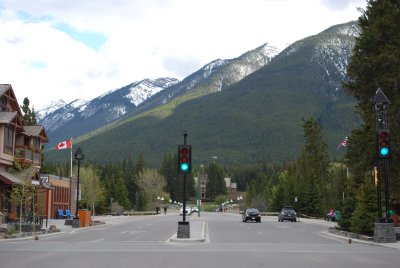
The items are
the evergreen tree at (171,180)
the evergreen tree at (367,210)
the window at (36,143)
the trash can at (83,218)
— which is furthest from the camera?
the evergreen tree at (171,180)

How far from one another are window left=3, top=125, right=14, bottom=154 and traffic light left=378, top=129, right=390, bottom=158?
31468 millimetres

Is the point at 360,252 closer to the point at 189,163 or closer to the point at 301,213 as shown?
the point at 189,163

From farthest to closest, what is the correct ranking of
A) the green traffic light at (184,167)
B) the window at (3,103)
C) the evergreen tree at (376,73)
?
1. the window at (3,103)
2. the evergreen tree at (376,73)
3. the green traffic light at (184,167)

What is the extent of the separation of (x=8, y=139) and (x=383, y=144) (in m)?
32.7

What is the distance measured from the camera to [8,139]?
160 ft

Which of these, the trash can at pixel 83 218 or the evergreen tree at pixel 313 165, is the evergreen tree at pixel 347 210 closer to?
the trash can at pixel 83 218

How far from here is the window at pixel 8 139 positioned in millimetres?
47719

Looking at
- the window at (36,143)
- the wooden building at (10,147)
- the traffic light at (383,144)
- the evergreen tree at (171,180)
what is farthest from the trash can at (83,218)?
the evergreen tree at (171,180)

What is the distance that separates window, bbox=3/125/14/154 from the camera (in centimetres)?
4772

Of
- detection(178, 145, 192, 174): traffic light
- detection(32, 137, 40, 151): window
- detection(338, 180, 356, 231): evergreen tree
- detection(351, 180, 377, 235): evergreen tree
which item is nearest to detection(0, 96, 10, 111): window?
detection(32, 137, 40, 151): window

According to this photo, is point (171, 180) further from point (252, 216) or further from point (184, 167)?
point (184, 167)

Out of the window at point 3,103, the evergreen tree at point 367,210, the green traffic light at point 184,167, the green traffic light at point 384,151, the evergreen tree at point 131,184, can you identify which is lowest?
the evergreen tree at point 367,210

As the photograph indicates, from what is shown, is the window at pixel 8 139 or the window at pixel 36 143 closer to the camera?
the window at pixel 8 139

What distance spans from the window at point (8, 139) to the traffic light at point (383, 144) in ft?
103
